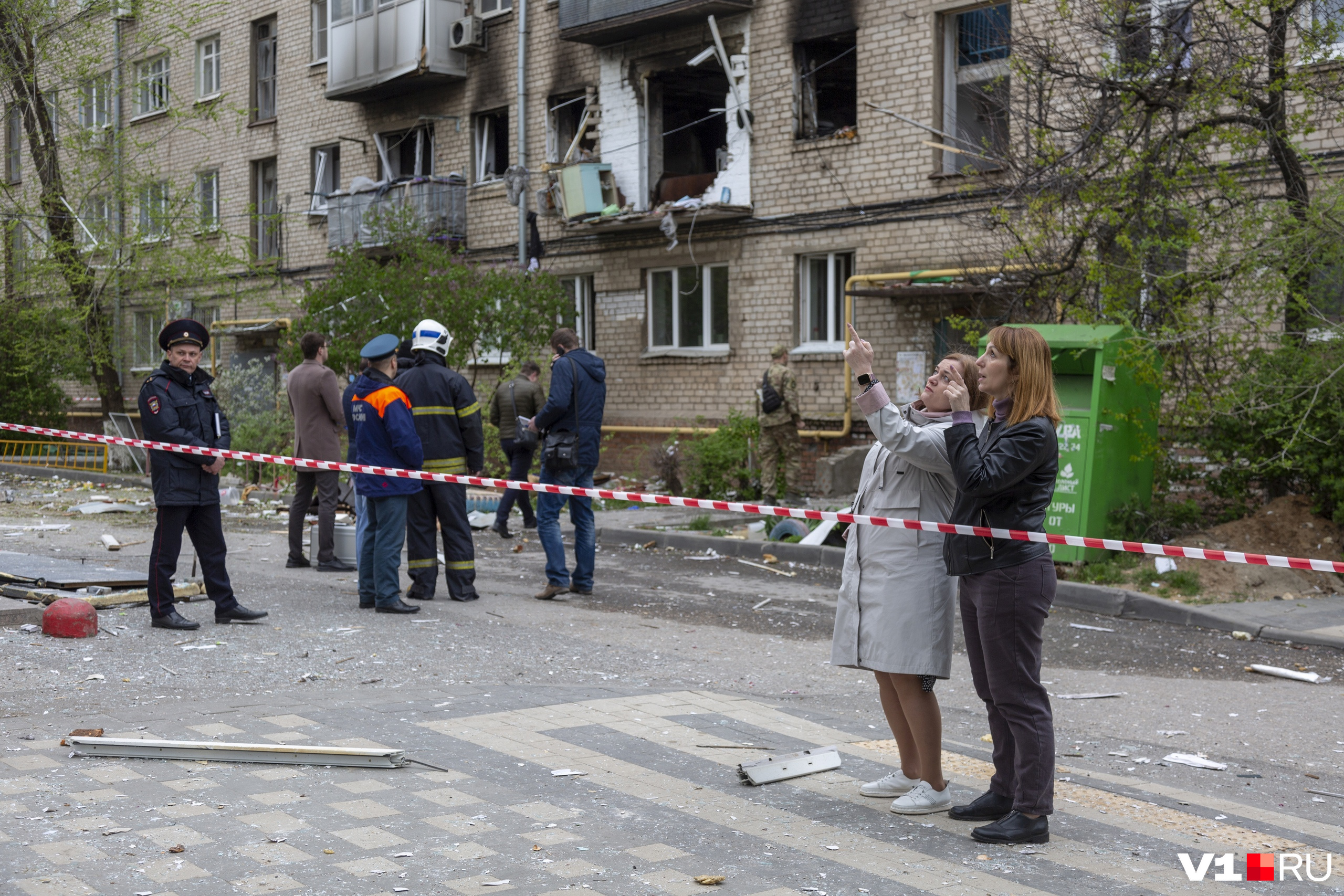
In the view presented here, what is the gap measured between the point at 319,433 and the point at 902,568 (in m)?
7.67

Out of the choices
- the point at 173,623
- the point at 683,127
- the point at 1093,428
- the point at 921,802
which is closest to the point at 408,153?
the point at 683,127

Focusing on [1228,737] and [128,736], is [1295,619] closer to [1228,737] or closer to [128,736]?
[1228,737]

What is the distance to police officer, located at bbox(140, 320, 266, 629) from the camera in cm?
806

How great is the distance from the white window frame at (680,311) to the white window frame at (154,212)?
9297 millimetres

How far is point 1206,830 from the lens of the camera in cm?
456

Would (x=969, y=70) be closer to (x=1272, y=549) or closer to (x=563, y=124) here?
(x=563, y=124)

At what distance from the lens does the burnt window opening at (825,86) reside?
19.2 metres

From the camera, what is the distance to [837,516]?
5.80 meters

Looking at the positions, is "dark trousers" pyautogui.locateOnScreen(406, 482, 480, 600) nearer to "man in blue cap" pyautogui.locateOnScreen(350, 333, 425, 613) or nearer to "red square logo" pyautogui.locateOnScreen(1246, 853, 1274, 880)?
"man in blue cap" pyautogui.locateOnScreen(350, 333, 425, 613)

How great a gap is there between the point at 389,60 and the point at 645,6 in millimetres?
6490

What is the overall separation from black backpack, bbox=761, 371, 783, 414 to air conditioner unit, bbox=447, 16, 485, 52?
1074 cm

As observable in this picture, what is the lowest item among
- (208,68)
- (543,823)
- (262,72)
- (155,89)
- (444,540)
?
(543,823)

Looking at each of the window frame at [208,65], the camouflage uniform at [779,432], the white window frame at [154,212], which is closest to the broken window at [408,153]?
the white window frame at [154,212]

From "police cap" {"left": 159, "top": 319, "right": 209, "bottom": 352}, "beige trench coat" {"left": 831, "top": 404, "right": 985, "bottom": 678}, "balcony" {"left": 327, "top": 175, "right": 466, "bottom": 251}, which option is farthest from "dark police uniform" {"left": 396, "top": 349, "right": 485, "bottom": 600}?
"balcony" {"left": 327, "top": 175, "right": 466, "bottom": 251}
